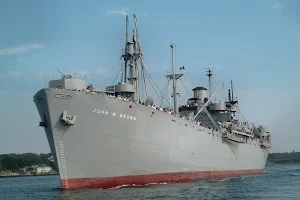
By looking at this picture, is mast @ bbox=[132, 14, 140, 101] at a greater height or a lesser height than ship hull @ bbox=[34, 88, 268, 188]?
greater

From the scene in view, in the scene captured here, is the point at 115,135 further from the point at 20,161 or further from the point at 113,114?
the point at 20,161

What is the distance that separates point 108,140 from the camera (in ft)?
98.7

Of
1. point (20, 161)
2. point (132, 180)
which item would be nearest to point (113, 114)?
point (132, 180)

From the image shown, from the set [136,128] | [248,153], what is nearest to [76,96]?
[136,128]

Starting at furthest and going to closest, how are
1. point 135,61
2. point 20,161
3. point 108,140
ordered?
1. point 20,161
2. point 135,61
3. point 108,140

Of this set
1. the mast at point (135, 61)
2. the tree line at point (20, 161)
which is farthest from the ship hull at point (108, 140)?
the tree line at point (20, 161)

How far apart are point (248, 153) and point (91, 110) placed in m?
30.2

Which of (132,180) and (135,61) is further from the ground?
(135,61)

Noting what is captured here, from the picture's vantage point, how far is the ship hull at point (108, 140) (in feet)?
96.4

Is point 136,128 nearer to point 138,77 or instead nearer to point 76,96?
point 76,96

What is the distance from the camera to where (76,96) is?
29469 millimetres

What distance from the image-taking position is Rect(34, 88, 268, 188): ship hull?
29391 millimetres

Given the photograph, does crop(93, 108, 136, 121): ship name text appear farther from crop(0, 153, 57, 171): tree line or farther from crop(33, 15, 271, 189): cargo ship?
crop(0, 153, 57, 171): tree line

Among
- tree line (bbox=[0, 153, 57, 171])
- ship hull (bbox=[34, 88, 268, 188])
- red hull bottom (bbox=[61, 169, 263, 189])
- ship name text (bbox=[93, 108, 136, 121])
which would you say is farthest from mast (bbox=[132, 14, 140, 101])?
tree line (bbox=[0, 153, 57, 171])
